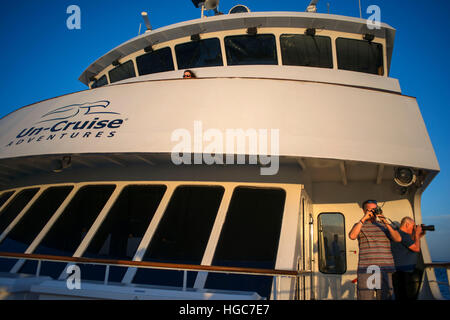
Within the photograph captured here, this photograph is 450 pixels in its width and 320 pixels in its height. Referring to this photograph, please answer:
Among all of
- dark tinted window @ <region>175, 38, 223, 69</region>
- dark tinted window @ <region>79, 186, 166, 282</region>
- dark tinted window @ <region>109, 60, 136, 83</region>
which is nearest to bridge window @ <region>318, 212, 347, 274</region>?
dark tinted window @ <region>79, 186, 166, 282</region>

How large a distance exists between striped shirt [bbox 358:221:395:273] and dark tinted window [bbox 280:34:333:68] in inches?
151

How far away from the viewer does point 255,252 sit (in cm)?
591

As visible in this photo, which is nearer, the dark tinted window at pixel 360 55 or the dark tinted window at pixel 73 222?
the dark tinted window at pixel 73 222

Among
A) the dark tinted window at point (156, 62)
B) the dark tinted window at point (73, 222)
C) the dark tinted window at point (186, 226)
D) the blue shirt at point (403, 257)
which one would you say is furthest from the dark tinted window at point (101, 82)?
the blue shirt at point (403, 257)

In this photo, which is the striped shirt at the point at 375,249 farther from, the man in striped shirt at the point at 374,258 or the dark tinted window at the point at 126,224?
the dark tinted window at the point at 126,224

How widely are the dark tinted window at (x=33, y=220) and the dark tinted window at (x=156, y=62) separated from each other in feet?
11.1

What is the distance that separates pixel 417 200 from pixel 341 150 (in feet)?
8.33

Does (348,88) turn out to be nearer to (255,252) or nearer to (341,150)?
(341,150)

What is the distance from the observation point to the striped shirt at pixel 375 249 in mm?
3471

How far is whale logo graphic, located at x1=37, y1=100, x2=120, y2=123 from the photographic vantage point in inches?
186

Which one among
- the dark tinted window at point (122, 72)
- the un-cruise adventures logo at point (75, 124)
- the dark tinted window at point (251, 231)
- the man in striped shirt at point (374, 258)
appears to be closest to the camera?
the man in striped shirt at point (374, 258)

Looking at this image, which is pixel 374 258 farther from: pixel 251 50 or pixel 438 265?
pixel 251 50

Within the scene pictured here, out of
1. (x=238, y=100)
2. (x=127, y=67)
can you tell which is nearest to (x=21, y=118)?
(x=127, y=67)

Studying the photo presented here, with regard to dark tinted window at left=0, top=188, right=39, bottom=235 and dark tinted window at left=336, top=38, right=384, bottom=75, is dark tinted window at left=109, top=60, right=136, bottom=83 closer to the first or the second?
dark tinted window at left=0, top=188, right=39, bottom=235
